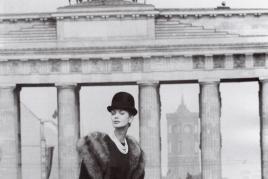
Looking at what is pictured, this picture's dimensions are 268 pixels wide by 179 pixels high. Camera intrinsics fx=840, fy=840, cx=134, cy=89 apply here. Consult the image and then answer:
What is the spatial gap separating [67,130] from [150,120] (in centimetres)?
412

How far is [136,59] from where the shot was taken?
41.5 meters

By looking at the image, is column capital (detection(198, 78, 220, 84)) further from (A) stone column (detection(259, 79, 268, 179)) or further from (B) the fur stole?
(B) the fur stole

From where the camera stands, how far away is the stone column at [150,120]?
41.1 m

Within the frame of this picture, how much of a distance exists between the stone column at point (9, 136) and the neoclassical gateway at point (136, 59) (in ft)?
0.16

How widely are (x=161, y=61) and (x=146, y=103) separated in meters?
2.23

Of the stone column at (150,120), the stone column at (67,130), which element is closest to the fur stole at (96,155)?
the stone column at (150,120)

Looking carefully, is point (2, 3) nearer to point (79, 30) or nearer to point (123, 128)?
point (79, 30)

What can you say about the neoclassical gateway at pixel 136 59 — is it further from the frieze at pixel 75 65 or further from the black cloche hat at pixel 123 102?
the black cloche hat at pixel 123 102

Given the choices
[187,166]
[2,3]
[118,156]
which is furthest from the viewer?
[187,166]

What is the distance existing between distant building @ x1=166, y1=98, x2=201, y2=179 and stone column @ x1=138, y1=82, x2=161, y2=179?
211 ft

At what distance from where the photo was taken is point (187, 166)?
106375 mm

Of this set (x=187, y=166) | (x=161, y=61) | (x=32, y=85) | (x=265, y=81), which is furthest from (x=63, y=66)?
(x=187, y=166)

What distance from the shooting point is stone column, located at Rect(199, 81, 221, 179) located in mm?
40969

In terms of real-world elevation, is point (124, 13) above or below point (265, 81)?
above
